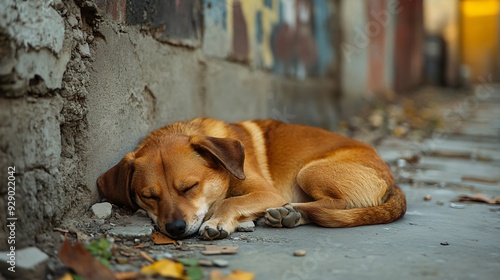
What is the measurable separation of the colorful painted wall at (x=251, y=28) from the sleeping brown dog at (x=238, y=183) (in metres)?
0.83

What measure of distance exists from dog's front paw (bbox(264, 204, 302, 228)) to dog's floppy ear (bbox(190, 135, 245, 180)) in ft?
0.90

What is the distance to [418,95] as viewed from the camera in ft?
53.1

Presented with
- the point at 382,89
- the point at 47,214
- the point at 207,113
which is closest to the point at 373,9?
the point at 382,89

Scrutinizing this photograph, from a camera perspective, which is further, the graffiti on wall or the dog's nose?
the graffiti on wall

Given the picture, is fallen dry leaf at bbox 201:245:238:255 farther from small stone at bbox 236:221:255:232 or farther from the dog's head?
small stone at bbox 236:221:255:232

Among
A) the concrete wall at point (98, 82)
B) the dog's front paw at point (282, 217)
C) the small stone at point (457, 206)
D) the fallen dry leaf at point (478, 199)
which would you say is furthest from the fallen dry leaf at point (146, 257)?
the fallen dry leaf at point (478, 199)

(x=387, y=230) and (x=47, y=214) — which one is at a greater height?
(x=47, y=214)

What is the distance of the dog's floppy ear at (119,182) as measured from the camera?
335cm

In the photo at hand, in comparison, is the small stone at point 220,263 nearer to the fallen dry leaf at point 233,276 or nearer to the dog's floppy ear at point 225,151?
the fallen dry leaf at point 233,276

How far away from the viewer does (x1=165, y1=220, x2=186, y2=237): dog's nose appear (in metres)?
3.04

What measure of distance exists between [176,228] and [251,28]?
11.4 ft

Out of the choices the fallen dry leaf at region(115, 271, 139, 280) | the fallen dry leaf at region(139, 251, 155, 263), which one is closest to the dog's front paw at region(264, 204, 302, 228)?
the fallen dry leaf at region(139, 251, 155, 263)

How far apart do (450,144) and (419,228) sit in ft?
15.6

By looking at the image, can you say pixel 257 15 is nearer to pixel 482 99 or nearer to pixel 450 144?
pixel 450 144
